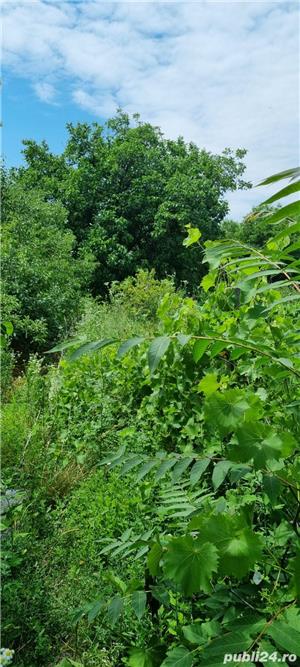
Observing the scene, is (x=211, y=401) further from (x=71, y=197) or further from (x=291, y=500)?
(x=71, y=197)

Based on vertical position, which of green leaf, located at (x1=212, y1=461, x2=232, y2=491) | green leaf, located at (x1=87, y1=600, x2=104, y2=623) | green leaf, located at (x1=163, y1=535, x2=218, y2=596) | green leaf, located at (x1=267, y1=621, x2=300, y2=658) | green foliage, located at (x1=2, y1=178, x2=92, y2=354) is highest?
green foliage, located at (x1=2, y1=178, x2=92, y2=354)

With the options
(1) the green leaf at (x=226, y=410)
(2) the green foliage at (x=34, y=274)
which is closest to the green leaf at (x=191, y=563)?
(1) the green leaf at (x=226, y=410)

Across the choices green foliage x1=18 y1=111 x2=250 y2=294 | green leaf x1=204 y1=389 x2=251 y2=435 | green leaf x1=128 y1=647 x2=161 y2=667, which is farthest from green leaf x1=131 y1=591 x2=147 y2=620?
green foliage x1=18 y1=111 x2=250 y2=294

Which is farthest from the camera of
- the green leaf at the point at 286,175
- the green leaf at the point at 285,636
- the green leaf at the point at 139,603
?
the green leaf at the point at 139,603

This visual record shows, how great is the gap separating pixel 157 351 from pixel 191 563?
417 mm

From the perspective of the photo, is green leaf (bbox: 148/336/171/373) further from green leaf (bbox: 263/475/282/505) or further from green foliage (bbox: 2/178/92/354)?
green foliage (bbox: 2/178/92/354)

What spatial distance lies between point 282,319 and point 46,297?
949cm

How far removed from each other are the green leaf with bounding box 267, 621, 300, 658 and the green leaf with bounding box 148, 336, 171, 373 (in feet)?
1.75

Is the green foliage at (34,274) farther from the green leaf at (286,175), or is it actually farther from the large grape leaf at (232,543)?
the green leaf at (286,175)

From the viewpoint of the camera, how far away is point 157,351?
1021mm

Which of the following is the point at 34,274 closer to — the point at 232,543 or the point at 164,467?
the point at 164,467

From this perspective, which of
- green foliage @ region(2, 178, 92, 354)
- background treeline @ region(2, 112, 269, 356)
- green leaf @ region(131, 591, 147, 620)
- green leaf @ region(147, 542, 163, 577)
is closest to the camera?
green leaf @ region(147, 542, 163, 577)

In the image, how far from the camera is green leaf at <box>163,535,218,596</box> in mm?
1030

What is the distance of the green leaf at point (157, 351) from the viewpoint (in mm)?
998
